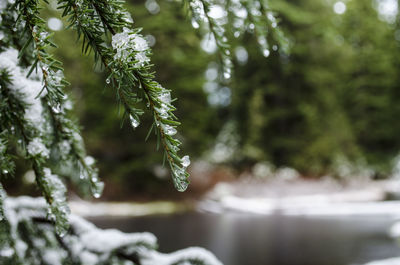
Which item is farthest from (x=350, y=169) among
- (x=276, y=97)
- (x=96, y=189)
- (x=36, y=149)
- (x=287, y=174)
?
(x=36, y=149)

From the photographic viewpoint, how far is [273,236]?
752cm

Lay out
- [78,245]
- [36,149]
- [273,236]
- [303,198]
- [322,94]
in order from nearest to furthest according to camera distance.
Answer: [36,149] < [78,245] < [273,236] < [303,198] < [322,94]

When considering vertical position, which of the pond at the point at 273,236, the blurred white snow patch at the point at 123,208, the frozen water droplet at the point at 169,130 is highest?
the blurred white snow patch at the point at 123,208

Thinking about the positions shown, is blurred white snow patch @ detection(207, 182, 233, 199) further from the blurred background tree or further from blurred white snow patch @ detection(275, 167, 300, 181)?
blurred white snow patch @ detection(275, 167, 300, 181)

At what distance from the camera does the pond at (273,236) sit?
577cm

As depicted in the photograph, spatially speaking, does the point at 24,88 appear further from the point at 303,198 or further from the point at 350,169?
the point at 350,169

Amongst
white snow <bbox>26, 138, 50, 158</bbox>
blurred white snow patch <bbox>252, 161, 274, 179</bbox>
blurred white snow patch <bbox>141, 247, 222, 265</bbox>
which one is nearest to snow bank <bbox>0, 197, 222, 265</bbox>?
blurred white snow patch <bbox>141, 247, 222, 265</bbox>

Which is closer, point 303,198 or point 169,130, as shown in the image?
point 169,130

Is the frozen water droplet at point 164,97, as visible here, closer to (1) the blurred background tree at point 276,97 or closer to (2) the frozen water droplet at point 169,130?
(2) the frozen water droplet at point 169,130

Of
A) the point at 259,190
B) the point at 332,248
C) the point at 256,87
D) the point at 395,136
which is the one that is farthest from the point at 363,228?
the point at 395,136

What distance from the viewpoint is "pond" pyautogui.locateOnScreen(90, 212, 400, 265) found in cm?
577

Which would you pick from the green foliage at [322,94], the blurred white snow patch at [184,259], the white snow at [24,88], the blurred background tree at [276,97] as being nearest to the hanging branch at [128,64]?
the white snow at [24,88]

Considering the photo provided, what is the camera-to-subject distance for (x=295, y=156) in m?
17.7

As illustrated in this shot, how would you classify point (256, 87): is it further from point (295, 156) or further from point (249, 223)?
point (249, 223)
